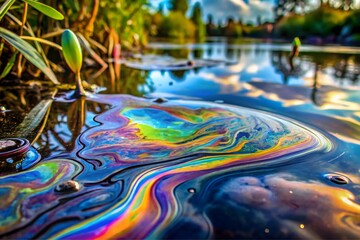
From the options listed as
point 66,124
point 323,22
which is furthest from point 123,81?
point 323,22

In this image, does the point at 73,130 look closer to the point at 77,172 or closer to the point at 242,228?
the point at 77,172

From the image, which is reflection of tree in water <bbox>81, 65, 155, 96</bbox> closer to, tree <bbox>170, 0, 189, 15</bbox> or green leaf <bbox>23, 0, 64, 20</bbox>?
green leaf <bbox>23, 0, 64, 20</bbox>

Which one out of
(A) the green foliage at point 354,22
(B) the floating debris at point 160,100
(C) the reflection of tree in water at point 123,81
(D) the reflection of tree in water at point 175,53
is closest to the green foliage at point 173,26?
(A) the green foliage at point 354,22

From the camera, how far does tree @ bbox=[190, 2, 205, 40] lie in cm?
1761

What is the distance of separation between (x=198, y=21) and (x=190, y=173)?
18.6 metres

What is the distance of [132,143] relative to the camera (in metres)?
0.84

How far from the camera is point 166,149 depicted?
80 centimetres

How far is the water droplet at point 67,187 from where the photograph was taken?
58 cm

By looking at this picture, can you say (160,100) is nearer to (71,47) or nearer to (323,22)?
(71,47)

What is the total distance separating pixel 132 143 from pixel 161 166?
171 millimetres

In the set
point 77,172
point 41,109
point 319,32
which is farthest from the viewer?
point 319,32

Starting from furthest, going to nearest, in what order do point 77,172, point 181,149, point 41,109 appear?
point 41,109 < point 181,149 < point 77,172

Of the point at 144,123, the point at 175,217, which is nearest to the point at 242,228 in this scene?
the point at 175,217

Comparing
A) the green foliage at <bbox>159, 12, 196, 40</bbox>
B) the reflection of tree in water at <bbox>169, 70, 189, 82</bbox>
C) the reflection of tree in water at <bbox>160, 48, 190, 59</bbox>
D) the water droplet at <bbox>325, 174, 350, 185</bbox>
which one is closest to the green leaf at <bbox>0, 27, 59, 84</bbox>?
the reflection of tree in water at <bbox>169, 70, 189, 82</bbox>
